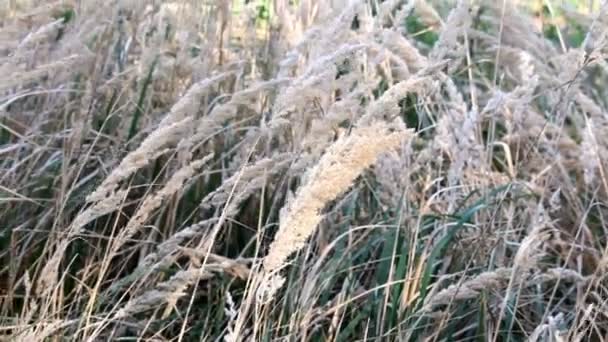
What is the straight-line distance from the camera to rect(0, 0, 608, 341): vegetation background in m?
1.56

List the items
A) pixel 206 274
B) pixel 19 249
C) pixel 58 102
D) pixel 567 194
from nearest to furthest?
pixel 206 274, pixel 19 249, pixel 58 102, pixel 567 194

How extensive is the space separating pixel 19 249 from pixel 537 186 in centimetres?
116

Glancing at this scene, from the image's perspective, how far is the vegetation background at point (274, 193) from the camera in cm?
156

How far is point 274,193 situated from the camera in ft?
6.37

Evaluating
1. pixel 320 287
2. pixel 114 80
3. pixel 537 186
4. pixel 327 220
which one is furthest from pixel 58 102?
pixel 537 186

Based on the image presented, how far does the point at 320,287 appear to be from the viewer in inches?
66.1

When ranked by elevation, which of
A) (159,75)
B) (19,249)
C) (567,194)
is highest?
(159,75)

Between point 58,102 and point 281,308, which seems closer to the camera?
point 281,308

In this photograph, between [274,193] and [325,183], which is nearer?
A: [325,183]

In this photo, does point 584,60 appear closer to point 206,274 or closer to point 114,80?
point 206,274

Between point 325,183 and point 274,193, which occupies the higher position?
point 325,183

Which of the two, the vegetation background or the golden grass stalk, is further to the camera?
the vegetation background

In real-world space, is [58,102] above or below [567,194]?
above

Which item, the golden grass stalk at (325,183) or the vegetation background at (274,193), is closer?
the golden grass stalk at (325,183)
